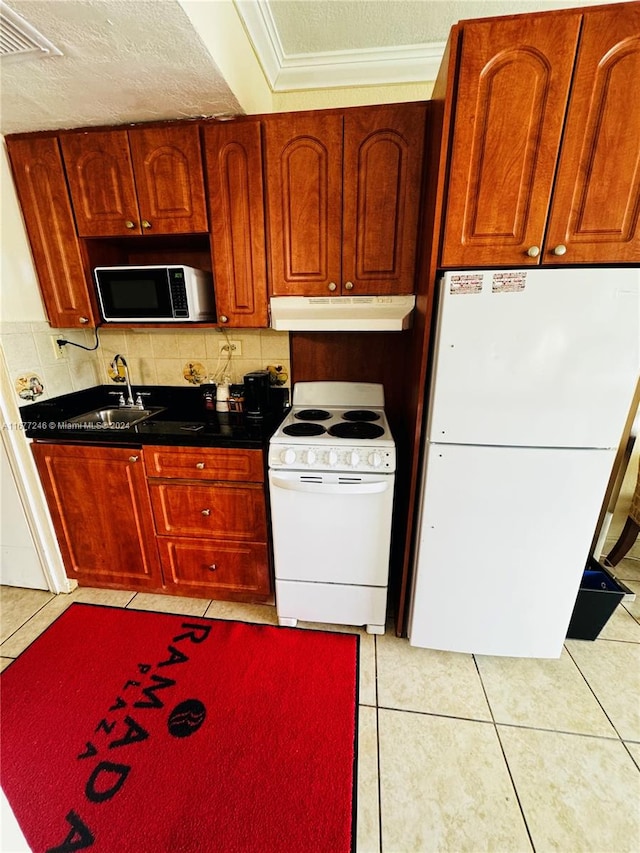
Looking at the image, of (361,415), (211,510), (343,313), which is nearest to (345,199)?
(343,313)

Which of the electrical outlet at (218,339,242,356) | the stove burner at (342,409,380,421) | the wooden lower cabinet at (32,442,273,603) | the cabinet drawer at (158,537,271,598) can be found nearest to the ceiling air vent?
the electrical outlet at (218,339,242,356)

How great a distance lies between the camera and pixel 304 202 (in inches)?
63.1

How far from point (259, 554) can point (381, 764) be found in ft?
3.06

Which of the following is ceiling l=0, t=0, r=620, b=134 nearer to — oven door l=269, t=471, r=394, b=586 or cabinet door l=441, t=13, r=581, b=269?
cabinet door l=441, t=13, r=581, b=269

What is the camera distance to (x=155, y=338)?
2174 millimetres

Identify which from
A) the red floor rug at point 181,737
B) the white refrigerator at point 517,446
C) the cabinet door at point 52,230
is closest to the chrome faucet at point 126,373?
the cabinet door at point 52,230

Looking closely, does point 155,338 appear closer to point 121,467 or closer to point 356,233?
point 121,467

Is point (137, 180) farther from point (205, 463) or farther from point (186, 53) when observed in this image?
point (205, 463)

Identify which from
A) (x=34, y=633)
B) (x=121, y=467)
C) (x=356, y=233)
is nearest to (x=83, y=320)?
(x=121, y=467)

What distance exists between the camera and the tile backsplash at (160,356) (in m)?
2.00

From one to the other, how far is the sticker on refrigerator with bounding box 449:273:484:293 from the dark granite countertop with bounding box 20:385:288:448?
994 mm

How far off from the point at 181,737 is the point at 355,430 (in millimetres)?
1394

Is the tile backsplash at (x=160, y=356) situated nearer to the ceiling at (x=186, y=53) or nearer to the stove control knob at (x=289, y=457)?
the stove control knob at (x=289, y=457)

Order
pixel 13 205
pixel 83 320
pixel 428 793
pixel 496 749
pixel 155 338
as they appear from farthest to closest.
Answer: pixel 155 338
pixel 83 320
pixel 13 205
pixel 496 749
pixel 428 793
